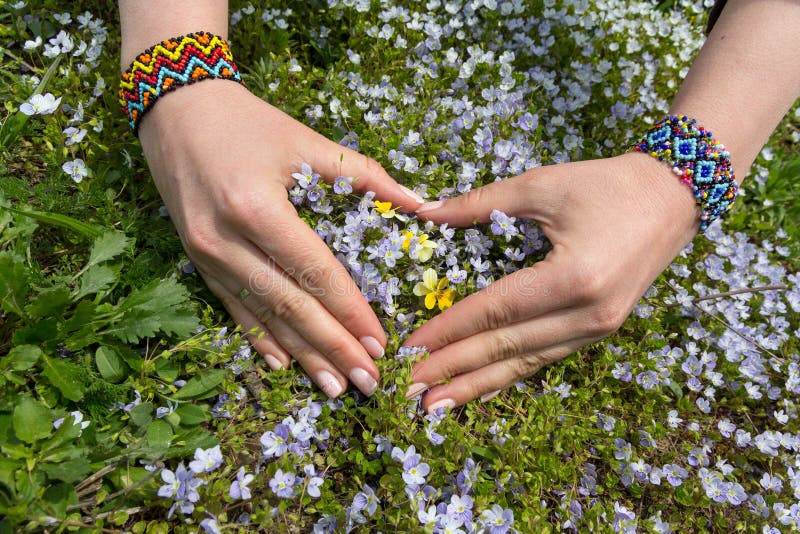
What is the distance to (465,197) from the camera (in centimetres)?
285

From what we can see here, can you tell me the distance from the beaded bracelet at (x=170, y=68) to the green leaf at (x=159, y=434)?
4.38 feet

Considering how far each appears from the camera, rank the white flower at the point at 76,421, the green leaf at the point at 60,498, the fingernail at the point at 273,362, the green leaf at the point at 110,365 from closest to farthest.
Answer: the green leaf at the point at 60,498 → the white flower at the point at 76,421 → the green leaf at the point at 110,365 → the fingernail at the point at 273,362

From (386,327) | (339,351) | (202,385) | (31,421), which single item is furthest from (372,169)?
(31,421)

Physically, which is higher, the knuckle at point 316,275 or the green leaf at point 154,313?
the knuckle at point 316,275

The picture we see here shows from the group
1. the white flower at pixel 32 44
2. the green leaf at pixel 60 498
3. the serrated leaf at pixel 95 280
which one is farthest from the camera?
the white flower at pixel 32 44

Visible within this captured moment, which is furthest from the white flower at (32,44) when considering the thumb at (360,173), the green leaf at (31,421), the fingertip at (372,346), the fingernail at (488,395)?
the fingernail at (488,395)

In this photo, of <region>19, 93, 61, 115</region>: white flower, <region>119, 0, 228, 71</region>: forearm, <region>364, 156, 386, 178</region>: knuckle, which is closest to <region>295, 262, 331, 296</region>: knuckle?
<region>364, 156, 386, 178</region>: knuckle

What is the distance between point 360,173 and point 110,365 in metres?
1.35

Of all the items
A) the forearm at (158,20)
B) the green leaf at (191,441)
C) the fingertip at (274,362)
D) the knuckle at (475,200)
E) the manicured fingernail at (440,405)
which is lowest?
the green leaf at (191,441)

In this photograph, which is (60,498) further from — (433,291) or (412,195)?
(412,195)

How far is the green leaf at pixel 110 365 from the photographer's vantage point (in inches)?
95.1

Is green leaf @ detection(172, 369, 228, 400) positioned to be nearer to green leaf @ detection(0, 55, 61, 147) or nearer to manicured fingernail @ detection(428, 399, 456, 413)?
manicured fingernail @ detection(428, 399, 456, 413)

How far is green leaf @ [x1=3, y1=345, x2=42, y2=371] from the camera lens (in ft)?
7.36

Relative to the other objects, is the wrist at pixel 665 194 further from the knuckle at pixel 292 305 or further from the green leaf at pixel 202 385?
the green leaf at pixel 202 385
